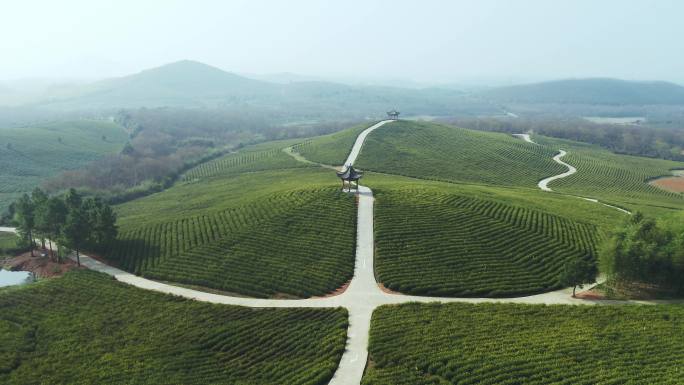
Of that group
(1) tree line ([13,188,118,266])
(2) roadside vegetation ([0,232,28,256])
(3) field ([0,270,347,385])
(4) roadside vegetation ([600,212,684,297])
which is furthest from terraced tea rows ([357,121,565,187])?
(2) roadside vegetation ([0,232,28,256])

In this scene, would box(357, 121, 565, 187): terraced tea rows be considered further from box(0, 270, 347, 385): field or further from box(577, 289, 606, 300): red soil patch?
box(0, 270, 347, 385): field

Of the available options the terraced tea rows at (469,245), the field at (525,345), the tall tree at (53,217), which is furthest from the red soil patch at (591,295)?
the tall tree at (53,217)

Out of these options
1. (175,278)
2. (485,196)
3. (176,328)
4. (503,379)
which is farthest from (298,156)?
(503,379)

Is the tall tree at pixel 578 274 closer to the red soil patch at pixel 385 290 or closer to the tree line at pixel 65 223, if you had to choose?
the red soil patch at pixel 385 290

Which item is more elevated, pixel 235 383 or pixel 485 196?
pixel 485 196

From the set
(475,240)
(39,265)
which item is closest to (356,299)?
(475,240)

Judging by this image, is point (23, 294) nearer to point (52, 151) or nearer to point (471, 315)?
point (471, 315)

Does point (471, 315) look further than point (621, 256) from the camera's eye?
No
